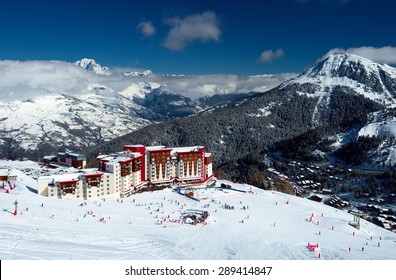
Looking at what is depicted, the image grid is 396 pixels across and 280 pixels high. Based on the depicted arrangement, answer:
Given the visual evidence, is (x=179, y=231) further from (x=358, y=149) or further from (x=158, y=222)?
(x=358, y=149)

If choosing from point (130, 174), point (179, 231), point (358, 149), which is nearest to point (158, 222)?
point (179, 231)

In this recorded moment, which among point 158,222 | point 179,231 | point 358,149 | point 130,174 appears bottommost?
point 179,231

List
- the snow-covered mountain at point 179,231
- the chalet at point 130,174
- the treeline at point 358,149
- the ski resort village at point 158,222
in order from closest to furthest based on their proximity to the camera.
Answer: the snow-covered mountain at point 179,231 → the ski resort village at point 158,222 → the chalet at point 130,174 → the treeline at point 358,149

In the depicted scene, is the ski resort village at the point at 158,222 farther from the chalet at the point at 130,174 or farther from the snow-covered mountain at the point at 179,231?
the chalet at the point at 130,174

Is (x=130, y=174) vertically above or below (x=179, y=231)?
above

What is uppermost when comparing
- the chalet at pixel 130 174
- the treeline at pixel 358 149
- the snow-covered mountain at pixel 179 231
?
the treeline at pixel 358 149

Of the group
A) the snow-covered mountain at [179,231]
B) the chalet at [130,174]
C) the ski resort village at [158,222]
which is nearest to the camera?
the snow-covered mountain at [179,231]

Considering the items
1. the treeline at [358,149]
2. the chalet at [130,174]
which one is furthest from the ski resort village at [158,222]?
the treeline at [358,149]
